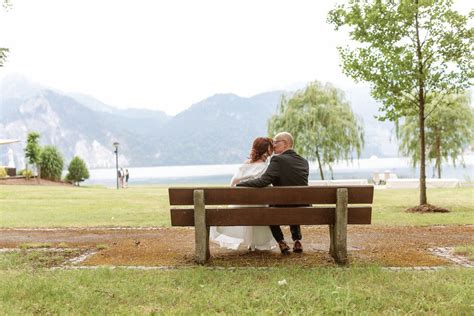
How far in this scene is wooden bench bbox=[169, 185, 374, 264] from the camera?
5.90 m

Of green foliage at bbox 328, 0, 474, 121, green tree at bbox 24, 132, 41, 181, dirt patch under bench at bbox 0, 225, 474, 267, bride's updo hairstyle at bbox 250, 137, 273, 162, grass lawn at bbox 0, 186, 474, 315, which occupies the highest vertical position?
green foliage at bbox 328, 0, 474, 121

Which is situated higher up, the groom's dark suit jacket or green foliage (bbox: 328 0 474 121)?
green foliage (bbox: 328 0 474 121)

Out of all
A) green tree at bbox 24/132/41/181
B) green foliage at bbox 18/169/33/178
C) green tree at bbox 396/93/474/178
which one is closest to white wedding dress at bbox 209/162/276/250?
green tree at bbox 396/93/474/178

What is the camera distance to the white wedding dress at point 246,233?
21.7 feet

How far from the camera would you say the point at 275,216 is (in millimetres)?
5949

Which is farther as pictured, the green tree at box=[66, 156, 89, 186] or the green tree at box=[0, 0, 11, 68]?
the green tree at box=[66, 156, 89, 186]

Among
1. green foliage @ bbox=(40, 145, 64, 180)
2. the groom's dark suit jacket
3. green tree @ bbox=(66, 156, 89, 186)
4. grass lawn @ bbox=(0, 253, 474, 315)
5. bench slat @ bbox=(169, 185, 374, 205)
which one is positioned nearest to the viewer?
grass lawn @ bbox=(0, 253, 474, 315)

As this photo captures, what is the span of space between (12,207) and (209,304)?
15.2m

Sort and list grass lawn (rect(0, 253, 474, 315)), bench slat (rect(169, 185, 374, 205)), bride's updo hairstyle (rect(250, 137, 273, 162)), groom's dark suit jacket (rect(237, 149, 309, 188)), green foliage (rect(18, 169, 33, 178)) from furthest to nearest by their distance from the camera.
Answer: green foliage (rect(18, 169, 33, 178))
bride's updo hairstyle (rect(250, 137, 273, 162))
groom's dark suit jacket (rect(237, 149, 309, 188))
bench slat (rect(169, 185, 374, 205))
grass lawn (rect(0, 253, 474, 315))

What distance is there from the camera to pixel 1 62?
53.6ft

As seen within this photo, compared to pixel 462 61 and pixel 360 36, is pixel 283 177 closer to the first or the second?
pixel 360 36

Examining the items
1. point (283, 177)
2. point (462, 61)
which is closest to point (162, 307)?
point (283, 177)

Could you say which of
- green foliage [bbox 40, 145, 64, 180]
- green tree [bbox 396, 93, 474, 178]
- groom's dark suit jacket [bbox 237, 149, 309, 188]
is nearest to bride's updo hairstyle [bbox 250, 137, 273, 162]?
groom's dark suit jacket [bbox 237, 149, 309, 188]

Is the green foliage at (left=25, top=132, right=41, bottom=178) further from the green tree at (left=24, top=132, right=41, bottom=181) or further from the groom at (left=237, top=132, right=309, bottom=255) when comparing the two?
the groom at (left=237, top=132, right=309, bottom=255)
